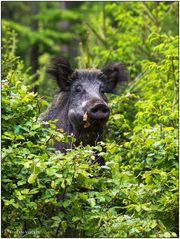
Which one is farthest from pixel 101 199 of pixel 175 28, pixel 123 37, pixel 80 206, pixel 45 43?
pixel 45 43

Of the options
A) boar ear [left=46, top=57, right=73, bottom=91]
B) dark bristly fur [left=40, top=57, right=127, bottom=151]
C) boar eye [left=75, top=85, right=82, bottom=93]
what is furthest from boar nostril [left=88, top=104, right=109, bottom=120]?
boar ear [left=46, top=57, right=73, bottom=91]

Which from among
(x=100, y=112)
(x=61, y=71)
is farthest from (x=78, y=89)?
(x=100, y=112)

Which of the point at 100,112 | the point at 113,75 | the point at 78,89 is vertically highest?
the point at 113,75

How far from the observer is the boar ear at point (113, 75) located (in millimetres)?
11766

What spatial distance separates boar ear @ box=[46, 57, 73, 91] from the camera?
1143cm

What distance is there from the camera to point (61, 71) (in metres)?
11.5

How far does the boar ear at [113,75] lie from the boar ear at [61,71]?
58 centimetres

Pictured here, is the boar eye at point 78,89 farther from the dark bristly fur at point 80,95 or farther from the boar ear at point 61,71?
the boar ear at point 61,71

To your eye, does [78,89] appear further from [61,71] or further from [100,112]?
[100,112]

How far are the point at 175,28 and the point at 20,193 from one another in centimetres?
1081

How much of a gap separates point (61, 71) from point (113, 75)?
85 cm

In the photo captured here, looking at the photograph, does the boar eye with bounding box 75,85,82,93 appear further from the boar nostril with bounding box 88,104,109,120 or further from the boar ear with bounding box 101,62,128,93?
the boar nostril with bounding box 88,104,109,120

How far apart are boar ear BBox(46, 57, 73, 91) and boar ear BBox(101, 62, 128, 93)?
22.7 inches

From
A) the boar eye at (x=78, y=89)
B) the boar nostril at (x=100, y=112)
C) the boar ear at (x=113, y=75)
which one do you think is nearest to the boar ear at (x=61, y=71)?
the boar eye at (x=78, y=89)
